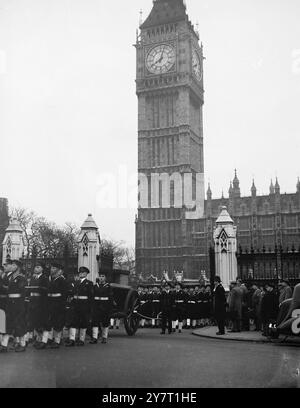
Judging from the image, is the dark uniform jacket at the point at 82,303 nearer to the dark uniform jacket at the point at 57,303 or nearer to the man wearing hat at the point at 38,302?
the dark uniform jacket at the point at 57,303

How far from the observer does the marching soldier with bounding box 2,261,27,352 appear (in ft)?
29.3

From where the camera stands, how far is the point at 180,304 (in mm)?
14602

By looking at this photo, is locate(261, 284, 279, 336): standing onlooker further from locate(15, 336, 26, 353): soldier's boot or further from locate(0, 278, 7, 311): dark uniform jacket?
locate(0, 278, 7, 311): dark uniform jacket

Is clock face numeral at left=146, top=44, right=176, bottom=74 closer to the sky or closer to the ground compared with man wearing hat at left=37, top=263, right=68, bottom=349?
closer to the sky

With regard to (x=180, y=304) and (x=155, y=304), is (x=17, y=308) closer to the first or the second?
(x=180, y=304)

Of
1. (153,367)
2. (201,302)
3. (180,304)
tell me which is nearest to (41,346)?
(153,367)

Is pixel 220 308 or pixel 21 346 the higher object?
pixel 220 308

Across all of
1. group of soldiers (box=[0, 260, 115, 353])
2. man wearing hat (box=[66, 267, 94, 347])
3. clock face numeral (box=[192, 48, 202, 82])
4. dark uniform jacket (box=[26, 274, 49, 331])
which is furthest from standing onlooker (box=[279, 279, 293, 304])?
clock face numeral (box=[192, 48, 202, 82])

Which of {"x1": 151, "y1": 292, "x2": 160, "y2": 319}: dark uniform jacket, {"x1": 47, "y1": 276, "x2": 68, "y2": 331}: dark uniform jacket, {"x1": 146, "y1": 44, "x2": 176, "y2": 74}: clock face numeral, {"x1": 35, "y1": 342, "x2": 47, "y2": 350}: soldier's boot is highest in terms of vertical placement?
{"x1": 146, "y1": 44, "x2": 176, "y2": 74}: clock face numeral

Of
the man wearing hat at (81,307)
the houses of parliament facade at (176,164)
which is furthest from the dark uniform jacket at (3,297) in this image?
the houses of parliament facade at (176,164)

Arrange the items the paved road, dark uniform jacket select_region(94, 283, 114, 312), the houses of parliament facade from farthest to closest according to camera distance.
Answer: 1. the houses of parliament facade
2. dark uniform jacket select_region(94, 283, 114, 312)
3. the paved road

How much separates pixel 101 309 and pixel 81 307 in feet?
2.48

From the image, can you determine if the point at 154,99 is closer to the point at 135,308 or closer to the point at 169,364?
the point at 135,308

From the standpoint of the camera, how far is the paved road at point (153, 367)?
595cm
